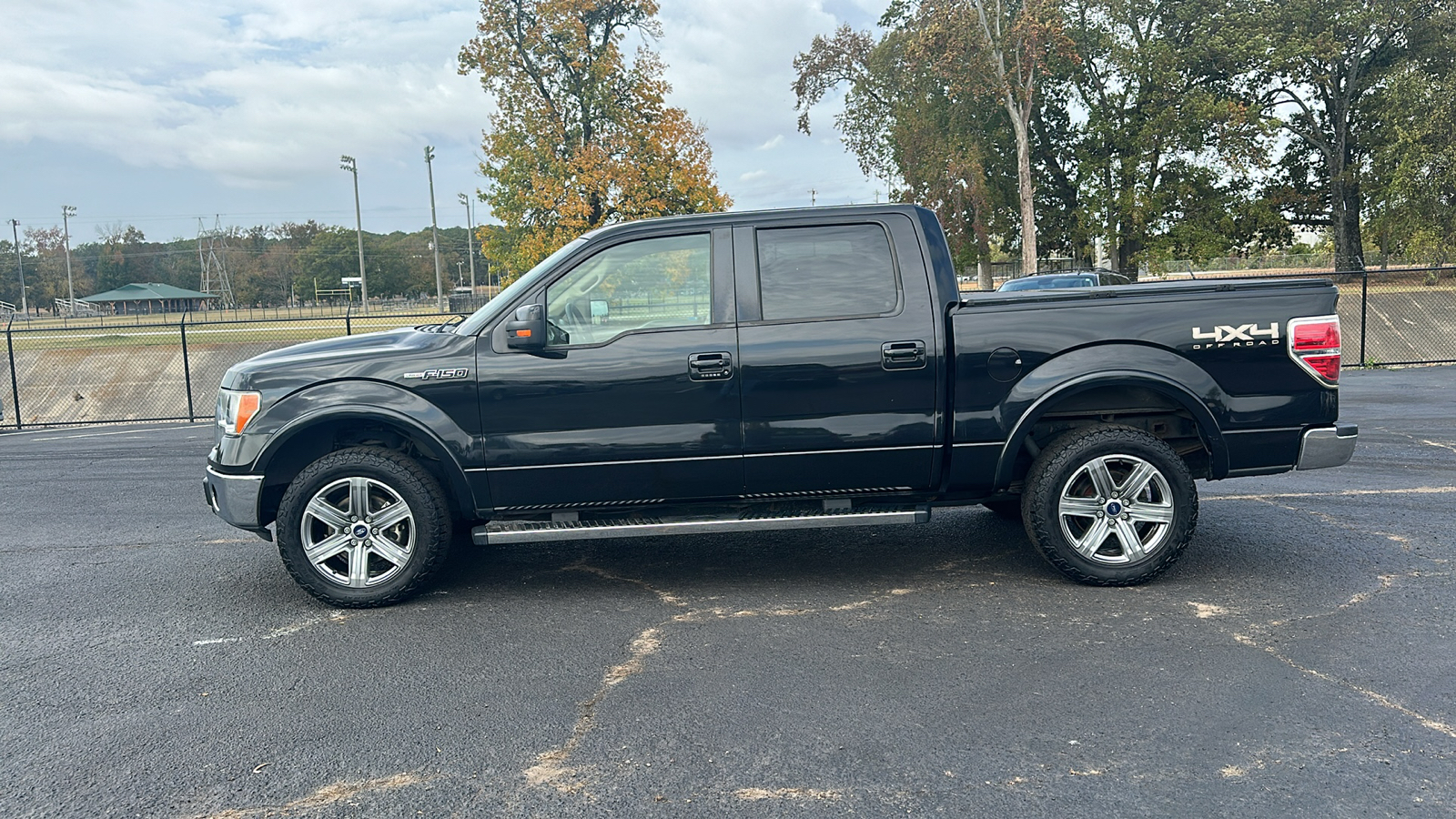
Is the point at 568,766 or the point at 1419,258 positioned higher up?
the point at 1419,258

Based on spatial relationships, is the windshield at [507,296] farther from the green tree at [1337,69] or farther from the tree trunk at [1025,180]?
the green tree at [1337,69]

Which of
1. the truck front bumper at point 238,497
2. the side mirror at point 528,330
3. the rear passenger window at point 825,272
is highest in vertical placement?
the rear passenger window at point 825,272

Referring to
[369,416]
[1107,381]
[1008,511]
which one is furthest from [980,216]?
[369,416]

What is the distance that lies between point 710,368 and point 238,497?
8.22ft

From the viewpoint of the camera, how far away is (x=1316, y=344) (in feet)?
16.0

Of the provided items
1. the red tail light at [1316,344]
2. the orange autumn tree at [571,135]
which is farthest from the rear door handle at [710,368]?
the orange autumn tree at [571,135]

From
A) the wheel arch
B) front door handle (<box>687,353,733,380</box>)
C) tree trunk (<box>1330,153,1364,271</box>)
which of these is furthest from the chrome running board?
tree trunk (<box>1330,153,1364,271</box>)

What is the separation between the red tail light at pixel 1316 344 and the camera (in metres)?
4.86

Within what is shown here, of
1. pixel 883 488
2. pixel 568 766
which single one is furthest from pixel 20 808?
pixel 883 488

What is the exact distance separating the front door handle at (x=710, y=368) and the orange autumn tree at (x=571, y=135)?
24.3 m

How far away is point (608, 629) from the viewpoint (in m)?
4.55

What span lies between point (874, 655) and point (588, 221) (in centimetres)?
2631

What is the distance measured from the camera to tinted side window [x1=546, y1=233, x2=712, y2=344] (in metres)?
4.92

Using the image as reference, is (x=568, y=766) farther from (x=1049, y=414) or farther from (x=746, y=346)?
(x=1049, y=414)
